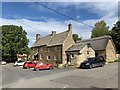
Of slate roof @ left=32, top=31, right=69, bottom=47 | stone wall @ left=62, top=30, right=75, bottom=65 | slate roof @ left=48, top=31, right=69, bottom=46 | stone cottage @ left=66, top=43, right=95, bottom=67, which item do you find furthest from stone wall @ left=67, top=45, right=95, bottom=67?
slate roof @ left=32, top=31, right=69, bottom=47

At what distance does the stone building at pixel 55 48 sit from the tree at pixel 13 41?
8312 mm

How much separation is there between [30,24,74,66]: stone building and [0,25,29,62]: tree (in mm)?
8312

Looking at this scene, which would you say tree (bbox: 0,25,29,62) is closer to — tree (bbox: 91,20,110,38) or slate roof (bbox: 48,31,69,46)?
slate roof (bbox: 48,31,69,46)

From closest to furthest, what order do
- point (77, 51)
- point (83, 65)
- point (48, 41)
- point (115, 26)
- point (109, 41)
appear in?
point (83, 65)
point (77, 51)
point (109, 41)
point (48, 41)
point (115, 26)

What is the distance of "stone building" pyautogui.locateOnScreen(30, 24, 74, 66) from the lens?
150 ft

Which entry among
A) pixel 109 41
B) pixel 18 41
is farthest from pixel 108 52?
pixel 18 41

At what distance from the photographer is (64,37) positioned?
4694 cm

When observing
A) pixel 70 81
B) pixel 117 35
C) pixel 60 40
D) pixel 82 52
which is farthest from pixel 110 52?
pixel 70 81

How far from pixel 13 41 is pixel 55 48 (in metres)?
22.3

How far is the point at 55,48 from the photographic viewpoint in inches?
1893

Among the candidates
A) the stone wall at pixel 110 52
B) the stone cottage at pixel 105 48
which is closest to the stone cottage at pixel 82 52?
the stone cottage at pixel 105 48

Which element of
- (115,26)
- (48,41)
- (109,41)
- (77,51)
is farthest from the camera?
(115,26)

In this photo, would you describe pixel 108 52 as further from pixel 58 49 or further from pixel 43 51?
pixel 43 51

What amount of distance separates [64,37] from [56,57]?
205 inches
